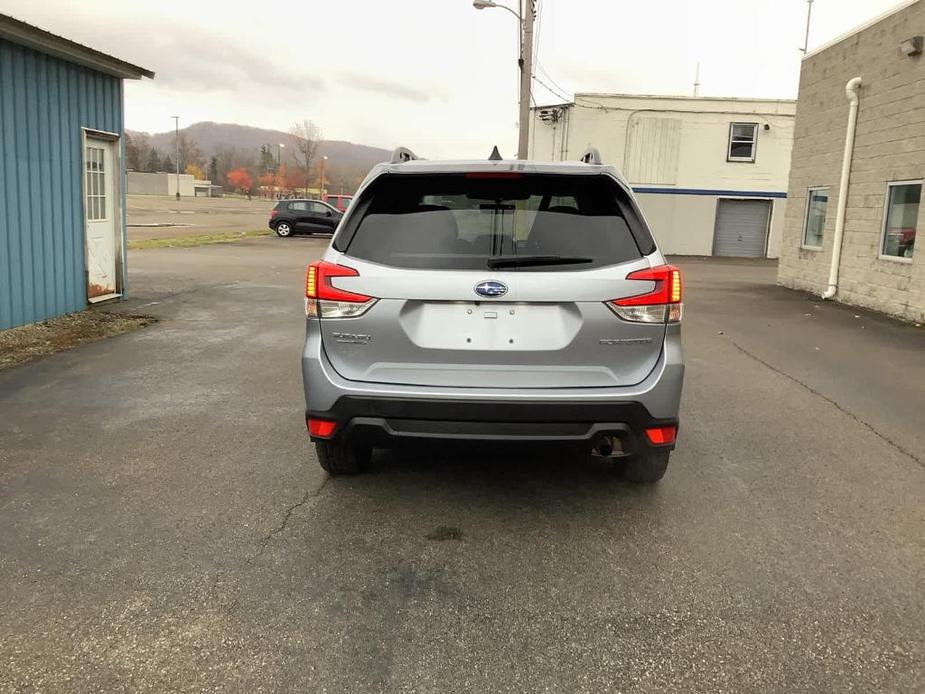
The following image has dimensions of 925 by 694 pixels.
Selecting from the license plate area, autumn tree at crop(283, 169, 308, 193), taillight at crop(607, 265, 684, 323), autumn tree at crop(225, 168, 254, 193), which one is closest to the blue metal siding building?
the license plate area

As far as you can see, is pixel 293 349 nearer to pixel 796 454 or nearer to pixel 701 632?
pixel 796 454

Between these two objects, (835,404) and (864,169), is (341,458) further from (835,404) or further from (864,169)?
(864,169)

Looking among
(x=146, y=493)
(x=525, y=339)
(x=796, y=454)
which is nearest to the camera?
(x=525, y=339)

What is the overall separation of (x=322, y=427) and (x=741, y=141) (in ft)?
96.4

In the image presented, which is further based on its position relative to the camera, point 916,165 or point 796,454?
point 916,165

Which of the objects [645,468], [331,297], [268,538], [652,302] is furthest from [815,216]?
[268,538]

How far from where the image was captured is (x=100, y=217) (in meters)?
11.6

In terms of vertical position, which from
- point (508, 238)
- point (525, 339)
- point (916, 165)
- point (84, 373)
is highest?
point (916, 165)

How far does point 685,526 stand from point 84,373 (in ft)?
19.3

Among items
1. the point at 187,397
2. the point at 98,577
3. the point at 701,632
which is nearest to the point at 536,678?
the point at 701,632

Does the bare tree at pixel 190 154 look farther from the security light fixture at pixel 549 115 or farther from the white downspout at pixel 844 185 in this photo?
the white downspout at pixel 844 185

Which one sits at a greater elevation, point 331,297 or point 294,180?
point 294,180

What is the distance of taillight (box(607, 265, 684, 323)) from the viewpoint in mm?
3757

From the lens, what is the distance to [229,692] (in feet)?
8.61
